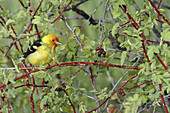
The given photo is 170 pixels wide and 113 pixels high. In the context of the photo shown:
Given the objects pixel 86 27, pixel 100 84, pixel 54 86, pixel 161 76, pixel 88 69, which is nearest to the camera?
pixel 161 76

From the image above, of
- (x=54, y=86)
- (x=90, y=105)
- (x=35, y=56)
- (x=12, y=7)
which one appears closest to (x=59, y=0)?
(x=54, y=86)

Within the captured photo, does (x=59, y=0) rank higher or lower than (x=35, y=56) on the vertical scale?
higher

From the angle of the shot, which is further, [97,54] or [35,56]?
[35,56]

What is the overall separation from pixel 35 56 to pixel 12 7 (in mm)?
1274

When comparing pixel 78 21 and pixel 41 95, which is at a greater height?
pixel 78 21

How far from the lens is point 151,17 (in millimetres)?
1224

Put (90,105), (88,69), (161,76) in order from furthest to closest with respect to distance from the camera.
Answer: (90,105), (88,69), (161,76)

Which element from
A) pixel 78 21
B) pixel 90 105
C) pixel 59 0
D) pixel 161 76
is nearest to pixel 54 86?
pixel 59 0

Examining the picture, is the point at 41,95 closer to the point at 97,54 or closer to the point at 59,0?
the point at 97,54

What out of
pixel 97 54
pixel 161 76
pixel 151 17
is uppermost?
pixel 151 17

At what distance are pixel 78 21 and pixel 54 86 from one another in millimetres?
1838

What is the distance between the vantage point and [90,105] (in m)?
2.54

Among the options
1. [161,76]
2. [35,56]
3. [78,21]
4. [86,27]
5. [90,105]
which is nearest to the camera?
[161,76]

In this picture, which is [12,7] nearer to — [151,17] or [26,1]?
[26,1]
